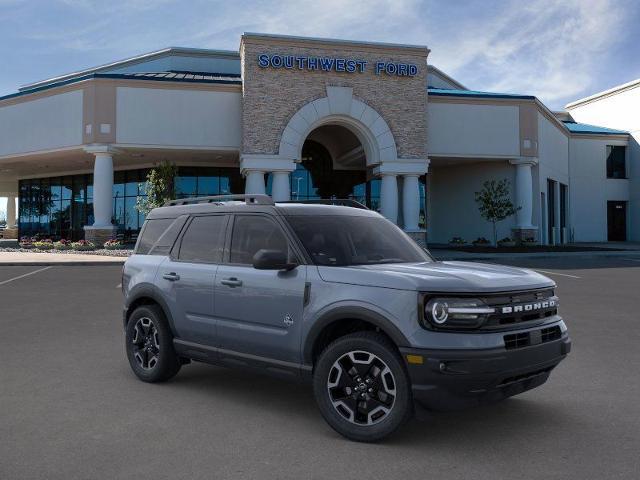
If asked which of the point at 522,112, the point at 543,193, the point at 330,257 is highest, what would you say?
the point at 522,112

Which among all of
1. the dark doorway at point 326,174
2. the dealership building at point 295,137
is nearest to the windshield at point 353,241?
the dealership building at point 295,137

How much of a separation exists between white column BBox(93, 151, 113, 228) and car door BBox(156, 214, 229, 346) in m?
26.5

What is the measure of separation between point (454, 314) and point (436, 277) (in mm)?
311

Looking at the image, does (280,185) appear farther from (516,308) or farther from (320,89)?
(516,308)

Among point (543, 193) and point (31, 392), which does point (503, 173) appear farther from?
point (31, 392)

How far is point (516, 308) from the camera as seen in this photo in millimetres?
4312

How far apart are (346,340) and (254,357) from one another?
1.03 metres

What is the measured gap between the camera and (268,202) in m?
5.43

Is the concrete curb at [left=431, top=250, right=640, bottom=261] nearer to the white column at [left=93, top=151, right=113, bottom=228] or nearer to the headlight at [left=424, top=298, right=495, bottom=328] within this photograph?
the white column at [left=93, top=151, right=113, bottom=228]

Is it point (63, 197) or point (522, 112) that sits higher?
point (522, 112)

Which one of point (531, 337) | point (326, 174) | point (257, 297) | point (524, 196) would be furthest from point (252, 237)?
point (326, 174)

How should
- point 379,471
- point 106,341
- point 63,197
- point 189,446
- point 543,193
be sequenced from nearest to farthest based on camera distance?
point 379,471, point 189,446, point 106,341, point 543,193, point 63,197

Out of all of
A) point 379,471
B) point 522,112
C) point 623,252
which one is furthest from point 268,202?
point 522,112

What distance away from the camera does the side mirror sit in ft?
15.4
